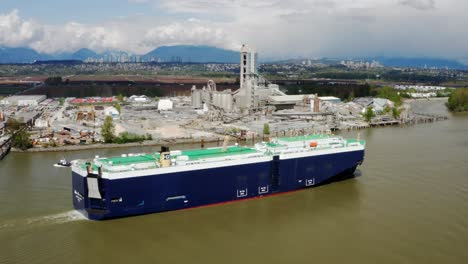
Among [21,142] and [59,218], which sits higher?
[21,142]

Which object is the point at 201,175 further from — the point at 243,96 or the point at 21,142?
the point at 243,96

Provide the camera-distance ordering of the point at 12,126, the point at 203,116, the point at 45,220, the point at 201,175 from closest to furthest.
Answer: the point at 45,220, the point at 201,175, the point at 12,126, the point at 203,116

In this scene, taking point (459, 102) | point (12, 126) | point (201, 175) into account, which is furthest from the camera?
point (459, 102)

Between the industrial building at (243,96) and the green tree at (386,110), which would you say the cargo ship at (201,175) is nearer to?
the industrial building at (243,96)

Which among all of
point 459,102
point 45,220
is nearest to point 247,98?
point 459,102

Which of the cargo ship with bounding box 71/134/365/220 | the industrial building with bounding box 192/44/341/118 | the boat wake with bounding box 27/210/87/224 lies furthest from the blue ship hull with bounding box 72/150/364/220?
the industrial building with bounding box 192/44/341/118

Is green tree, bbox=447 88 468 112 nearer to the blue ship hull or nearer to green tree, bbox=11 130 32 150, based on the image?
the blue ship hull
